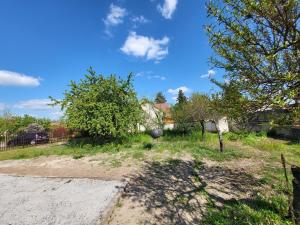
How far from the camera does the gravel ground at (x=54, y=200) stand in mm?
4684

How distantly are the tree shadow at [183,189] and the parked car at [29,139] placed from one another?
12.3 metres

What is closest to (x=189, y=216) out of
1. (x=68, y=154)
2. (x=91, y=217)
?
(x=91, y=217)

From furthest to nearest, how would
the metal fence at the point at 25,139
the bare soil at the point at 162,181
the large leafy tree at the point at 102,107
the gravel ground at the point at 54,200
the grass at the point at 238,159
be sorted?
1. the metal fence at the point at 25,139
2. the large leafy tree at the point at 102,107
3. the bare soil at the point at 162,181
4. the gravel ground at the point at 54,200
5. the grass at the point at 238,159

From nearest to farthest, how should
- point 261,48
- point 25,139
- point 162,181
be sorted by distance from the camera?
point 261,48 < point 162,181 < point 25,139

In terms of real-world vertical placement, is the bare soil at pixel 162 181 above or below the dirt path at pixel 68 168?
below

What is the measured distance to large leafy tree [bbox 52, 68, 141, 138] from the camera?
12.6m

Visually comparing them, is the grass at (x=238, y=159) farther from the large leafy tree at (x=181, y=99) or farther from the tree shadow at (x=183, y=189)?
the large leafy tree at (x=181, y=99)

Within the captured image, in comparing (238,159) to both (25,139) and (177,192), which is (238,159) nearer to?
(177,192)

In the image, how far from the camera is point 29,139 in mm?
17156

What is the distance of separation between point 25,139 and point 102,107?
8203 millimetres

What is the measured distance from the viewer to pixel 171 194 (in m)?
5.87

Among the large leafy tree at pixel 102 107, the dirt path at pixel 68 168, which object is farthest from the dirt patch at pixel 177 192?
the large leafy tree at pixel 102 107

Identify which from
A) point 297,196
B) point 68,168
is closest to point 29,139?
point 68,168

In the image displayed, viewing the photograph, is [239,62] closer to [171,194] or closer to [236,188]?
[171,194]
